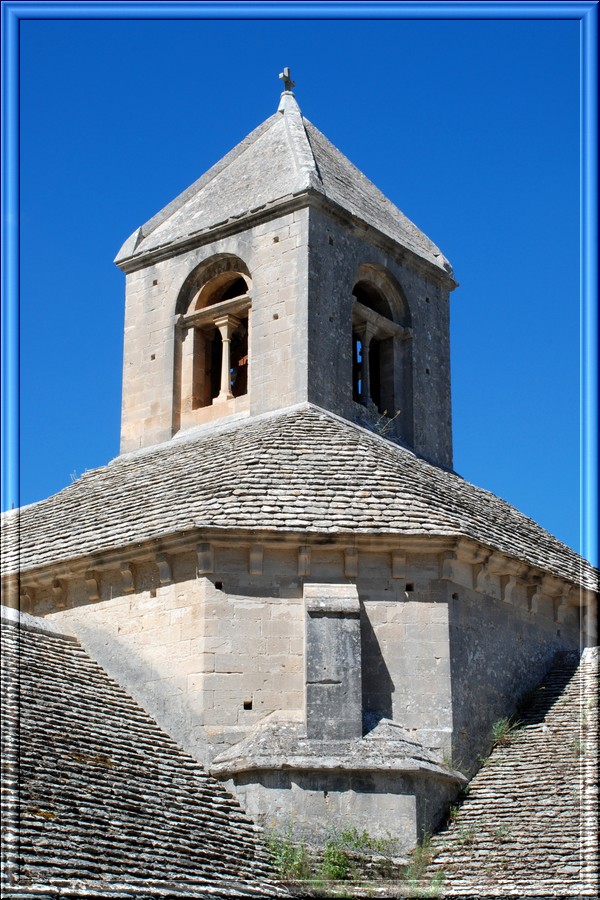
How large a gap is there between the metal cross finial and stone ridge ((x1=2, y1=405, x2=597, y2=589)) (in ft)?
20.6

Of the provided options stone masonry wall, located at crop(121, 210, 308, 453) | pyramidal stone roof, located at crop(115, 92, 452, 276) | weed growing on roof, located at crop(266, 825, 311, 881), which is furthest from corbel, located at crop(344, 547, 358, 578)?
pyramidal stone roof, located at crop(115, 92, 452, 276)

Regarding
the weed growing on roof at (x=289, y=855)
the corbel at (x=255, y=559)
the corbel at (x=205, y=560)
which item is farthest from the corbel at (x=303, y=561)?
the weed growing on roof at (x=289, y=855)

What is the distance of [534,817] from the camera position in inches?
544

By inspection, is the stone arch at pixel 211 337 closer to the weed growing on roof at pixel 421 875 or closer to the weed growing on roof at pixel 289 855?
the weed growing on roof at pixel 289 855

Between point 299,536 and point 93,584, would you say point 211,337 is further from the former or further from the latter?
point 299,536

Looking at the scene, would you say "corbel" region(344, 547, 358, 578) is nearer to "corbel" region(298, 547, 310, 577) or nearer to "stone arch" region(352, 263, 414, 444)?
"corbel" region(298, 547, 310, 577)

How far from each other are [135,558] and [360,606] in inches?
103

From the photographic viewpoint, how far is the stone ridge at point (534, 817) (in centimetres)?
1293

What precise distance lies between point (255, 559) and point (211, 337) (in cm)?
646

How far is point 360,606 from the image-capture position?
1520cm

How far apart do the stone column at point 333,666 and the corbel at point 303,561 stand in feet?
0.69

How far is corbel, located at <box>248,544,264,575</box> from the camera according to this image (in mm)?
15141

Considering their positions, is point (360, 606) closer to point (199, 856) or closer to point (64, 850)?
point (199, 856)

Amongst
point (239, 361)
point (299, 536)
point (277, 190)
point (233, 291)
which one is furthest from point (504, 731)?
point (277, 190)
